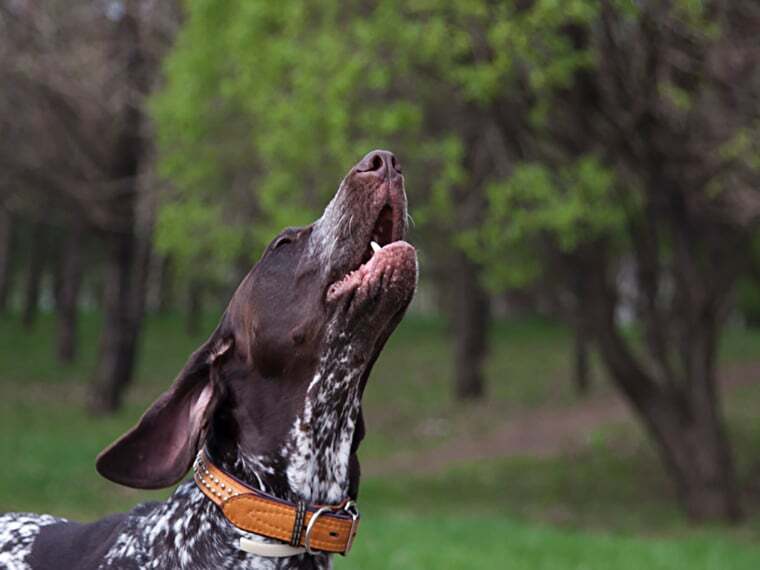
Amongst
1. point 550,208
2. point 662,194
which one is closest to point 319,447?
point 550,208

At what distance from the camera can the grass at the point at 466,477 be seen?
10.2m

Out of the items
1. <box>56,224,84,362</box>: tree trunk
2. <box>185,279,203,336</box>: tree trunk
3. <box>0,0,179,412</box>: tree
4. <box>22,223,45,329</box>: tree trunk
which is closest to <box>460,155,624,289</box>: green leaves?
<box>0,0,179,412</box>: tree

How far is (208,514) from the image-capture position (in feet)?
11.5

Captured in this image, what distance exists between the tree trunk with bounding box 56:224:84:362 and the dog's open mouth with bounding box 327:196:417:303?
24182 millimetres

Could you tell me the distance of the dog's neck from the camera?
3.51m

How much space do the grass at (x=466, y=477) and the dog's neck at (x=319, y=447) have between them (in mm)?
5531

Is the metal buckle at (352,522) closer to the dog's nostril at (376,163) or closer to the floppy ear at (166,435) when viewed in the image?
the floppy ear at (166,435)

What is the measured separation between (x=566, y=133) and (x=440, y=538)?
4629 mm

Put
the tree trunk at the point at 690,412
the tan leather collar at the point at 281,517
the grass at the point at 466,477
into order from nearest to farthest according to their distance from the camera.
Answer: the tan leather collar at the point at 281,517 → the grass at the point at 466,477 → the tree trunk at the point at 690,412

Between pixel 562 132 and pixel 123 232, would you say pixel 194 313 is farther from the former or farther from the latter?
pixel 562 132


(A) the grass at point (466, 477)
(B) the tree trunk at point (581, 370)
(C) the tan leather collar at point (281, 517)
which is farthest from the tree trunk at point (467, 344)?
(C) the tan leather collar at point (281, 517)

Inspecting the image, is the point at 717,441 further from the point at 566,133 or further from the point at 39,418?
the point at 39,418

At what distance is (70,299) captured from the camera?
28312 millimetres

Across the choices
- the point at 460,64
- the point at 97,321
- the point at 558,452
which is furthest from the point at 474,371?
the point at 97,321
